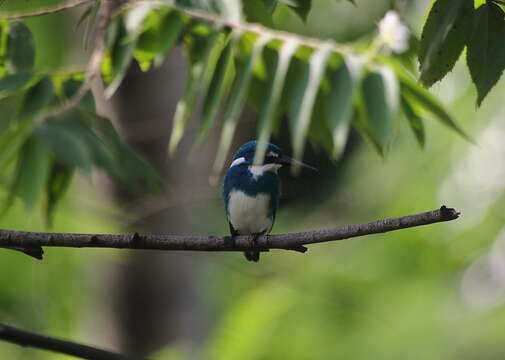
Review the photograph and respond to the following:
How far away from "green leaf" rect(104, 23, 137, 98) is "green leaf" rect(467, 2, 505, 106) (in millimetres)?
988

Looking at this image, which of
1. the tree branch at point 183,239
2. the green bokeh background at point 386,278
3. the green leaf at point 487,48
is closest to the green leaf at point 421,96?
the green leaf at point 487,48

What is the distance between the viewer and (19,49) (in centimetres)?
254

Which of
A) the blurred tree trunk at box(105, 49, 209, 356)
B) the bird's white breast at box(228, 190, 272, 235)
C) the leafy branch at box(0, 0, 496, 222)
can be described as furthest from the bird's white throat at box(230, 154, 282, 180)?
the blurred tree trunk at box(105, 49, 209, 356)

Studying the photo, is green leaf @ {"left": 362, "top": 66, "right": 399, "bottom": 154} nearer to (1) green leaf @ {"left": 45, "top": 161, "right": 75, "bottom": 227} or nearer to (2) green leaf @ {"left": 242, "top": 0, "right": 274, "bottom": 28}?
(2) green leaf @ {"left": 242, "top": 0, "right": 274, "bottom": 28}

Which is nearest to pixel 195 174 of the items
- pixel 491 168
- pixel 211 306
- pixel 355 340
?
pixel 211 306

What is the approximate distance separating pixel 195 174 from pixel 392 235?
1830 mm

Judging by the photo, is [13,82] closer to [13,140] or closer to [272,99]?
[13,140]

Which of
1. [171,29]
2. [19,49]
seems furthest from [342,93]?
[19,49]

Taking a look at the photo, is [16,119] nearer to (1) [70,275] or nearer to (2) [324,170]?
(1) [70,275]

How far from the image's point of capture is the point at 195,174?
6.78m

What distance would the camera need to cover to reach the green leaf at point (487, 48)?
178cm

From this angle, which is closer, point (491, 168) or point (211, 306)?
point (491, 168)

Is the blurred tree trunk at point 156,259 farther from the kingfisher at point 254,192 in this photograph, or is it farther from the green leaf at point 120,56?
the green leaf at point 120,56

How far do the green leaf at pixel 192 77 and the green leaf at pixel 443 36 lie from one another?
652 millimetres
